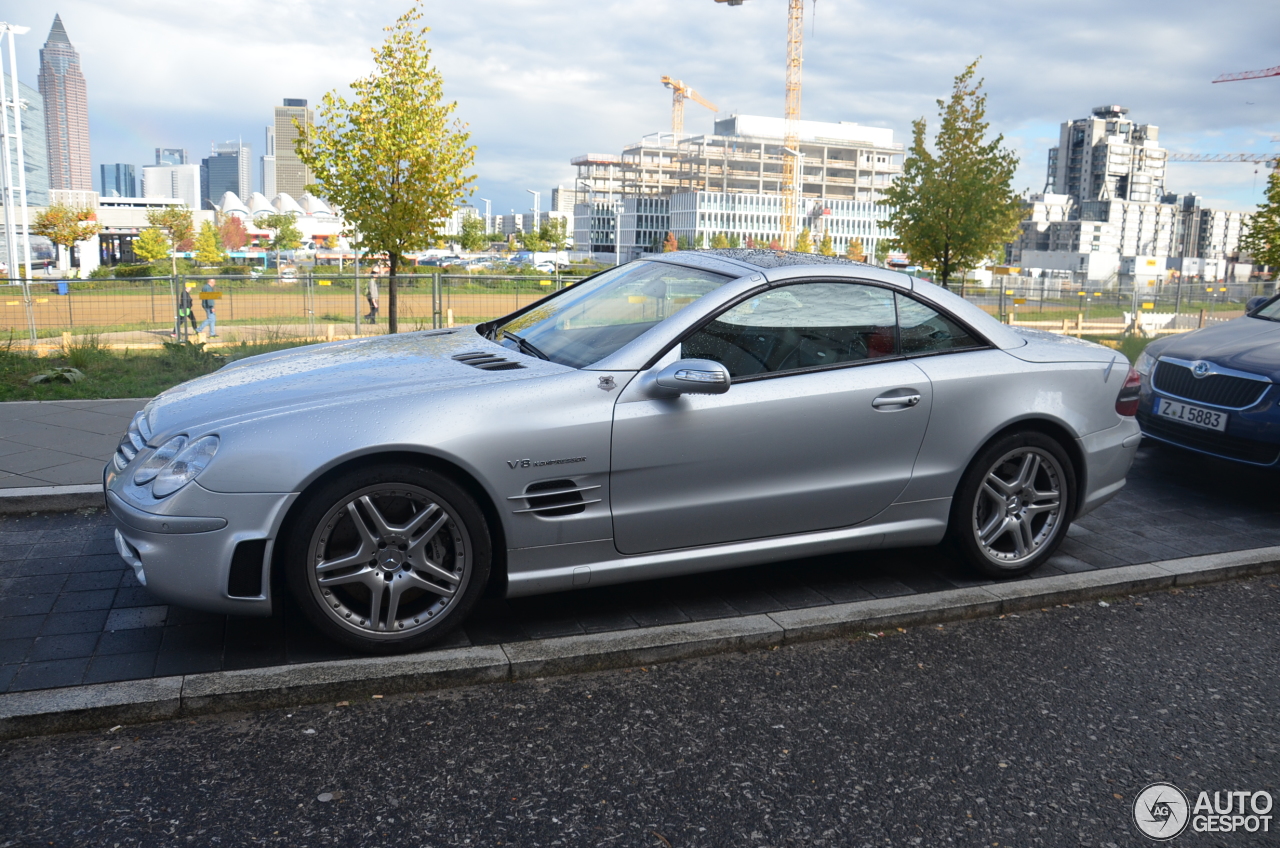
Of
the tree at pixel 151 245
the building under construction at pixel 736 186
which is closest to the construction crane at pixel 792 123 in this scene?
the building under construction at pixel 736 186

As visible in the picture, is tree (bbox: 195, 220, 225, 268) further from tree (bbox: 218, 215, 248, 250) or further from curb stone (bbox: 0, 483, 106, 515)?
curb stone (bbox: 0, 483, 106, 515)

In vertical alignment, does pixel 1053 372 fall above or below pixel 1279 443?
above

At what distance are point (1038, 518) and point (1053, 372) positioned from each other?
0.72 metres

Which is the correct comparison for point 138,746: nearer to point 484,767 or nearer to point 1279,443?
point 484,767

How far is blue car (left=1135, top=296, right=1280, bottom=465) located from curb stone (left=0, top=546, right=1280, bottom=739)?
198 centimetres

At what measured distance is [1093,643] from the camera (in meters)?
4.23

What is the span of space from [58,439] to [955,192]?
65.3 ft

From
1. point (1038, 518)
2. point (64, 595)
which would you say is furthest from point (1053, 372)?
point (64, 595)

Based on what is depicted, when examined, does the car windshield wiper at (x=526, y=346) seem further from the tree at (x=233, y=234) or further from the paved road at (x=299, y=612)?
the tree at (x=233, y=234)

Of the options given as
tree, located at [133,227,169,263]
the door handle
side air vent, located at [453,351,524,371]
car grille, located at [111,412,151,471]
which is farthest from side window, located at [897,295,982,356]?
tree, located at [133,227,169,263]

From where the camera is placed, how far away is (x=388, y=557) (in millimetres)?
3703

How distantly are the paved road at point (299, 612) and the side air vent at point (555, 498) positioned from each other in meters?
0.55

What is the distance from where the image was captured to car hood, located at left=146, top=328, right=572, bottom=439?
3781 millimetres

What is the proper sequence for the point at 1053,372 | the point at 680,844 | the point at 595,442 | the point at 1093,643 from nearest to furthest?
the point at 680,844, the point at 595,442, the point at 1093,643, the point at 1053,372
